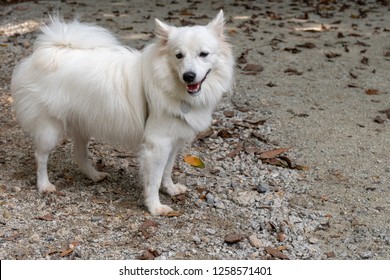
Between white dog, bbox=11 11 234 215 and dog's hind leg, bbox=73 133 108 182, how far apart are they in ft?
1.02

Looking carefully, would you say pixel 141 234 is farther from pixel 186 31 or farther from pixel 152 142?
pixel 186 31

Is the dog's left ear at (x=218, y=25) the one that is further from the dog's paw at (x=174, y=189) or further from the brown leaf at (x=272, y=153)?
the brown leaf at (x=272, y=153)

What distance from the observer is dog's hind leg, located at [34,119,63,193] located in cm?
443

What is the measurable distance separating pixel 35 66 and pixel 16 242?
1.33m

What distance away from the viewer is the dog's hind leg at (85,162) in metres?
4.87

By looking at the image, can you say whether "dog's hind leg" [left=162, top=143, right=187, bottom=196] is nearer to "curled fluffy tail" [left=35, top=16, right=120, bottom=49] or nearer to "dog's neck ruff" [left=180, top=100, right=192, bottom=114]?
"dog's neck ruff" [left=180, top=100, right=192, bottom=114]

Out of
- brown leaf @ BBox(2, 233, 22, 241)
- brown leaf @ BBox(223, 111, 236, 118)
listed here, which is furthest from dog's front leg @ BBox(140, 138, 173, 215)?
brown leaf @ BBox(223, 111, 236, 118)

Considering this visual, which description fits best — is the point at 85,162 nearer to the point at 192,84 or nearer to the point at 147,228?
the point at 147,228

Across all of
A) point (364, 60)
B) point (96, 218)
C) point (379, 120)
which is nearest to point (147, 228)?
point (96, 218)

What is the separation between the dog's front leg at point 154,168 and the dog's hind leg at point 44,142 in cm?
71

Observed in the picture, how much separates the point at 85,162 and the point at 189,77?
4.80ft

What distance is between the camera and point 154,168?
14.0 ft
